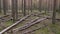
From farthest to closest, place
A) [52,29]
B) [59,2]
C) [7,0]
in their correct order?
[7,0] → [59,2] → [52,29]

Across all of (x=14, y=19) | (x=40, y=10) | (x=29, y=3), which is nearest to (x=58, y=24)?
(x=14, y=19)

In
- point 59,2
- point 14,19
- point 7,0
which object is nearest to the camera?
point 14,19

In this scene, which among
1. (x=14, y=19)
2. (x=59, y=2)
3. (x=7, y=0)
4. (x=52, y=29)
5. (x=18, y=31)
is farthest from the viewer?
(x=7, y=0)

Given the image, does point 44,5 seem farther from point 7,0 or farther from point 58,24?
point 58,24

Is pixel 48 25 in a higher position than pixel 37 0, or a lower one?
lower

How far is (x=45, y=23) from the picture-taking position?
5.91m

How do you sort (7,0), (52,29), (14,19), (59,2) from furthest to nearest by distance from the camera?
(7,0)
(59,2)
(14,19)
(52,29)

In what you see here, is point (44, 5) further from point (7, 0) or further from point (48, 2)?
point (7, 0)

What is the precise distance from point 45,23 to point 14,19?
1.23 metres

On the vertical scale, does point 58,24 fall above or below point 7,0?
below

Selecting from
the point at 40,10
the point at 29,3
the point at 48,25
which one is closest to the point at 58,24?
the point at 48,25

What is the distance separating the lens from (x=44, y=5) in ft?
29.6

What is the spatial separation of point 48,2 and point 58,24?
3170mm

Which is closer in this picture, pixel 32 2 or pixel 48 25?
pixel 48 25
